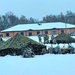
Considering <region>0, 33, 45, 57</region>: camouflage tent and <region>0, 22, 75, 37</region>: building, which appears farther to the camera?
<region>0, 22, 75, 37</region>: building

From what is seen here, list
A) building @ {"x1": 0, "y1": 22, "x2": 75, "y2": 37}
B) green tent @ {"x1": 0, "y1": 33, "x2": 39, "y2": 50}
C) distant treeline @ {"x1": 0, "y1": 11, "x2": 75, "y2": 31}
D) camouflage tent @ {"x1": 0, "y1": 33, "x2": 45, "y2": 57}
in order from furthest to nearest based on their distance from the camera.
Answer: distant treeline @ {"x1": 0, "y1": 11, "x2": 75, "y2": 31}
building @ {"x1": 0, "y1": 22, "x2": 75, "y2": 37}
green tent @ {"x1": 0, "y1": 33, "x2": 39, "y2": 50}
camouflage tent @ {"x1": 0, "y1": 33, "x2": 45, "y2": 57}

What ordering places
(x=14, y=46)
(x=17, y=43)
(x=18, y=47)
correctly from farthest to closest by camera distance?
(x=17, y=43)
(x=14, y=46)
(x=18, y=47)

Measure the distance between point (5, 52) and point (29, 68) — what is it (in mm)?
7767

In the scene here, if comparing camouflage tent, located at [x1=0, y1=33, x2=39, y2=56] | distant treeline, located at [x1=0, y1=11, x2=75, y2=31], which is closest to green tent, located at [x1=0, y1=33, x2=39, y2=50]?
camouflage tent, located at [x1=0, y1=33, x2=39, y2=56]

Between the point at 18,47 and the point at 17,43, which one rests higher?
the point at 17,43

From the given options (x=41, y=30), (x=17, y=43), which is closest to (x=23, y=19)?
(x=41, y=30)

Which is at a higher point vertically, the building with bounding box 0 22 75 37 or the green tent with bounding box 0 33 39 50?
the green tent with bounding box 0 33 39 50

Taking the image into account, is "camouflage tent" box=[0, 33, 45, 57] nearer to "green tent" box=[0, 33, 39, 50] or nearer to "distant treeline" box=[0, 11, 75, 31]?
"green tent" box=[0, 33, 39, 50]

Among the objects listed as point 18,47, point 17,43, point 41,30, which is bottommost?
point 41,30

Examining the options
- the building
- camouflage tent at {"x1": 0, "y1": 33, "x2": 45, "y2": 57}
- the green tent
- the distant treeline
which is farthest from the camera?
the distant treeline

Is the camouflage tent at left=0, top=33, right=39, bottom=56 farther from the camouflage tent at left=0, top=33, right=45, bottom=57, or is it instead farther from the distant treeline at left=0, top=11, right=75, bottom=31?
the distant treeline at left=0, top=11, right=75, bottom=31

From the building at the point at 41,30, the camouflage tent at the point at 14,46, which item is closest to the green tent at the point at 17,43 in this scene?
the camouflage tent at the point at 14,46

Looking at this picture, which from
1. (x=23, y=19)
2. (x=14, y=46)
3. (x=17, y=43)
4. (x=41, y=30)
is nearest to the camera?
(x=14, y=46)

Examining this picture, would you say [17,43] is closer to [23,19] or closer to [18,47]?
[18,47]
